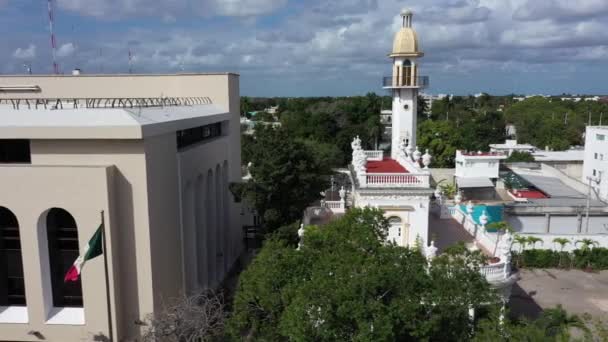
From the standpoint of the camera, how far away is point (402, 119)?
33.2 m

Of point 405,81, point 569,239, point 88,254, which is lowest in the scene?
point 569,239

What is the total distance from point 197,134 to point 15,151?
886 centimetres

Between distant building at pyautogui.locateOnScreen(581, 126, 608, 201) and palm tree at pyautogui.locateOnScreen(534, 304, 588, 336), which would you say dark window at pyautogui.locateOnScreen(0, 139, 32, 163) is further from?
distant building at pyautogui.locateOnScreen(581, 126, 608, 201)

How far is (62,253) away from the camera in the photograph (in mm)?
17828

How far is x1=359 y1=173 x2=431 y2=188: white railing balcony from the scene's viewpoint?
69.2 ft

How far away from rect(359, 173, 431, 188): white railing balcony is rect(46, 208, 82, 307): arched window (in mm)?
11842

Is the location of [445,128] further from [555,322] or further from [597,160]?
[555,322]

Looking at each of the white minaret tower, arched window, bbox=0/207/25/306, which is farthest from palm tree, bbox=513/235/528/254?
arched window, bbox=0/207/25/306

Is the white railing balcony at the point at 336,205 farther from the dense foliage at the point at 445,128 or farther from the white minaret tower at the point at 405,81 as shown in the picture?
the dense foliage at the point at 445,128

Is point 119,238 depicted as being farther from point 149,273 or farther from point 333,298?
point 333,298

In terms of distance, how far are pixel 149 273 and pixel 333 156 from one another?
37.2 m

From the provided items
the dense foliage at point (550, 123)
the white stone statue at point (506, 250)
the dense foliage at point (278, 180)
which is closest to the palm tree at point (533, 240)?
the white stone statue at point (506, 250)

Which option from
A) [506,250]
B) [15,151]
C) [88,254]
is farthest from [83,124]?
[506,250]

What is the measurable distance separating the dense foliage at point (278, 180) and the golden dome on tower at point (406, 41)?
380 inches
